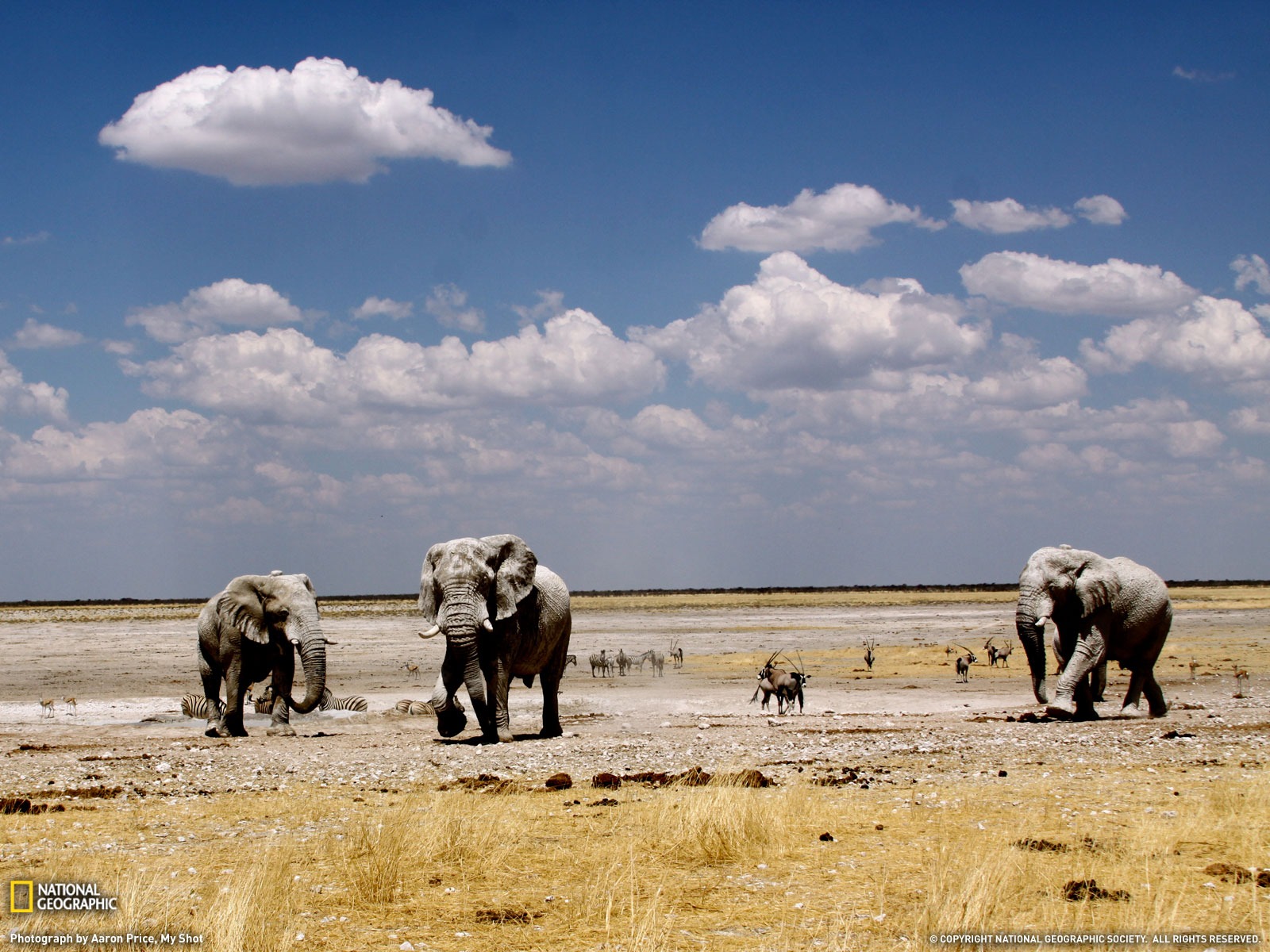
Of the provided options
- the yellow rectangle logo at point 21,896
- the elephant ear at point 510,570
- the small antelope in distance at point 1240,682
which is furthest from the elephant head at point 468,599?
the small antelope in distance at point 1240,682

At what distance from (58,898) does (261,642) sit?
1265 centimetres

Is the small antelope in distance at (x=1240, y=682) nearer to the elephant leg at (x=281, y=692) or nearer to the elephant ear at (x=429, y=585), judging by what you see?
the elephant ear at (x=429, y=585)

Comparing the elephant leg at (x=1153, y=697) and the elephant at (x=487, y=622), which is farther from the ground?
the elephant at (x=487, y=622)

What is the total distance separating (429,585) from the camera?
19.0 meters

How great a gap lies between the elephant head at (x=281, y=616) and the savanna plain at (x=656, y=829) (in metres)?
Answer: 1.32

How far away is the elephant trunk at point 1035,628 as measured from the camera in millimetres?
21250

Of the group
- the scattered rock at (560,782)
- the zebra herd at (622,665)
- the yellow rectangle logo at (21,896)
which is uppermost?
the yellow rectangle logo at (21,896)

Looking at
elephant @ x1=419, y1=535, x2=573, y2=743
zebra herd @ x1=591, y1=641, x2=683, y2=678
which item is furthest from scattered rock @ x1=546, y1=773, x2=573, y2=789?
zebra herd @ x1=591, y1=641, x2=683, y2=678

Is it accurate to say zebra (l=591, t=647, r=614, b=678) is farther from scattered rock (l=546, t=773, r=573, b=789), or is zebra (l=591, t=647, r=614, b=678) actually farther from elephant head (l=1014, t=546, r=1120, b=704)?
scattered rock (l=546, t=773, r=573, b=789)

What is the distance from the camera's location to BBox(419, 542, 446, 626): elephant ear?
62.0 ft

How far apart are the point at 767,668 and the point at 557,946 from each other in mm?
18097

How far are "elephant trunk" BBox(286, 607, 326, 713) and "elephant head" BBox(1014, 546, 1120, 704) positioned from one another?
12.7 metres

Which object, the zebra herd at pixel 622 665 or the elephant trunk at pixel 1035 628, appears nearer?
the elephant trunk at pixel 1035 628

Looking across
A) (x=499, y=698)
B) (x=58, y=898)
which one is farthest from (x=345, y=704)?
(x=58, y=898)
